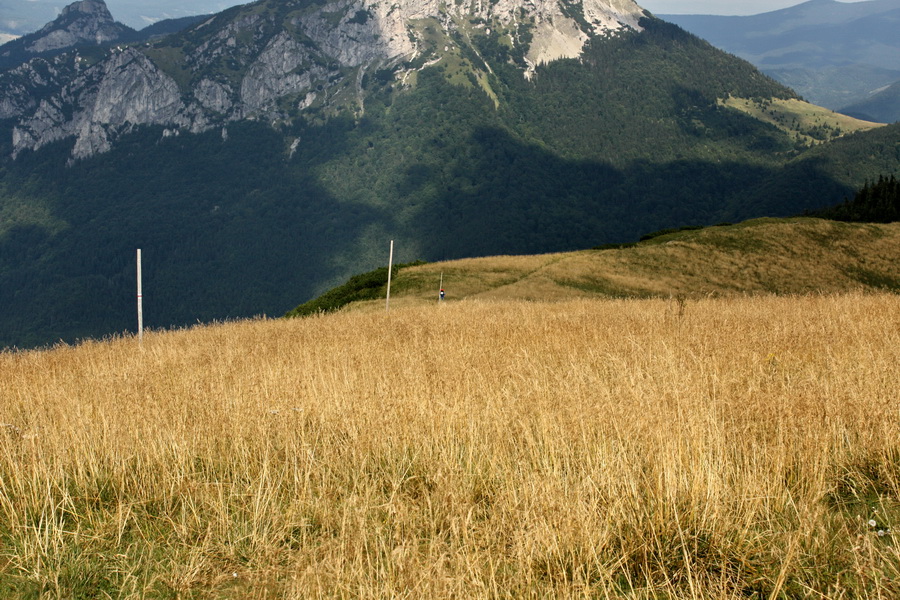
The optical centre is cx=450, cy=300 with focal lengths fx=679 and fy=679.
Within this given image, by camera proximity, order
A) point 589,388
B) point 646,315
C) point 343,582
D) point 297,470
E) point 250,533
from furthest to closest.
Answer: point 646,315 < point 589,388 < point 297,470 < point 250,533 < point 343,582

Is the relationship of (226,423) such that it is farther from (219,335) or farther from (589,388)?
(219,335)

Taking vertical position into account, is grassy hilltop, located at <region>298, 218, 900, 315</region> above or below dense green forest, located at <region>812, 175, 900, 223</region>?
below

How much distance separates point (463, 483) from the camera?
5.11 m

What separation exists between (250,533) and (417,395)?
2.68 metres

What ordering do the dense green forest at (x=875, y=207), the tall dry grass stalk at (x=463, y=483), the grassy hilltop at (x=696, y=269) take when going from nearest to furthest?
the tall dry grass stalk at (x=463, y=483) → the grassy hilltop at (x=696, y=269) → the dense green forest at (x=875, y=207)

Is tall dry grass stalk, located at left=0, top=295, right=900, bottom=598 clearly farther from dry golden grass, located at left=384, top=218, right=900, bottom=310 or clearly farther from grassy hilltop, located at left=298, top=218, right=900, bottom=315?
dry golden grass, located at left=384, top=218, right=900, bottom=310

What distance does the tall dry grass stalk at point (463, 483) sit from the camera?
405cm

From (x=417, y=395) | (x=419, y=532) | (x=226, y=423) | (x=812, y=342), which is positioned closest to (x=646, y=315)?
(x=812, y=342)

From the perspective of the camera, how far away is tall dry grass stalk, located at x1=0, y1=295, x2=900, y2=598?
4.05 metres

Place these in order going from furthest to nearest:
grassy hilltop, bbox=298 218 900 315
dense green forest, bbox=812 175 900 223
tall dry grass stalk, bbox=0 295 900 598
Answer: dense green forest, bbox=812 175 900 223
grassy hilltop, bbox=298 218 900 315
tall dry grass stalk, bbox=0 295 900 598

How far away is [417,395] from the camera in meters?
7.15

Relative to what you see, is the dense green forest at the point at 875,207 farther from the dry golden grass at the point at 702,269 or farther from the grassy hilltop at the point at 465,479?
the grassy hilltop at the point at 465,479

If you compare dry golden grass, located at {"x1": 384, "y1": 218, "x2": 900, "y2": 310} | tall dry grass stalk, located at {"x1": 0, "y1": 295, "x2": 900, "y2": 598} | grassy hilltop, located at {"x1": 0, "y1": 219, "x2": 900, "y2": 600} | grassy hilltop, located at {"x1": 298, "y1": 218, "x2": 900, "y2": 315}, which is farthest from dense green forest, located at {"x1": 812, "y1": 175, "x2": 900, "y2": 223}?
tall dry grass stalk, located at {"x1": 0, "y1": 295, "x2": 900, "y2": 598}

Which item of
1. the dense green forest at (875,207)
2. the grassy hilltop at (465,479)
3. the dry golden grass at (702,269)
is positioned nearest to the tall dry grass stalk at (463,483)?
the grassy hilltop at (465,479)
